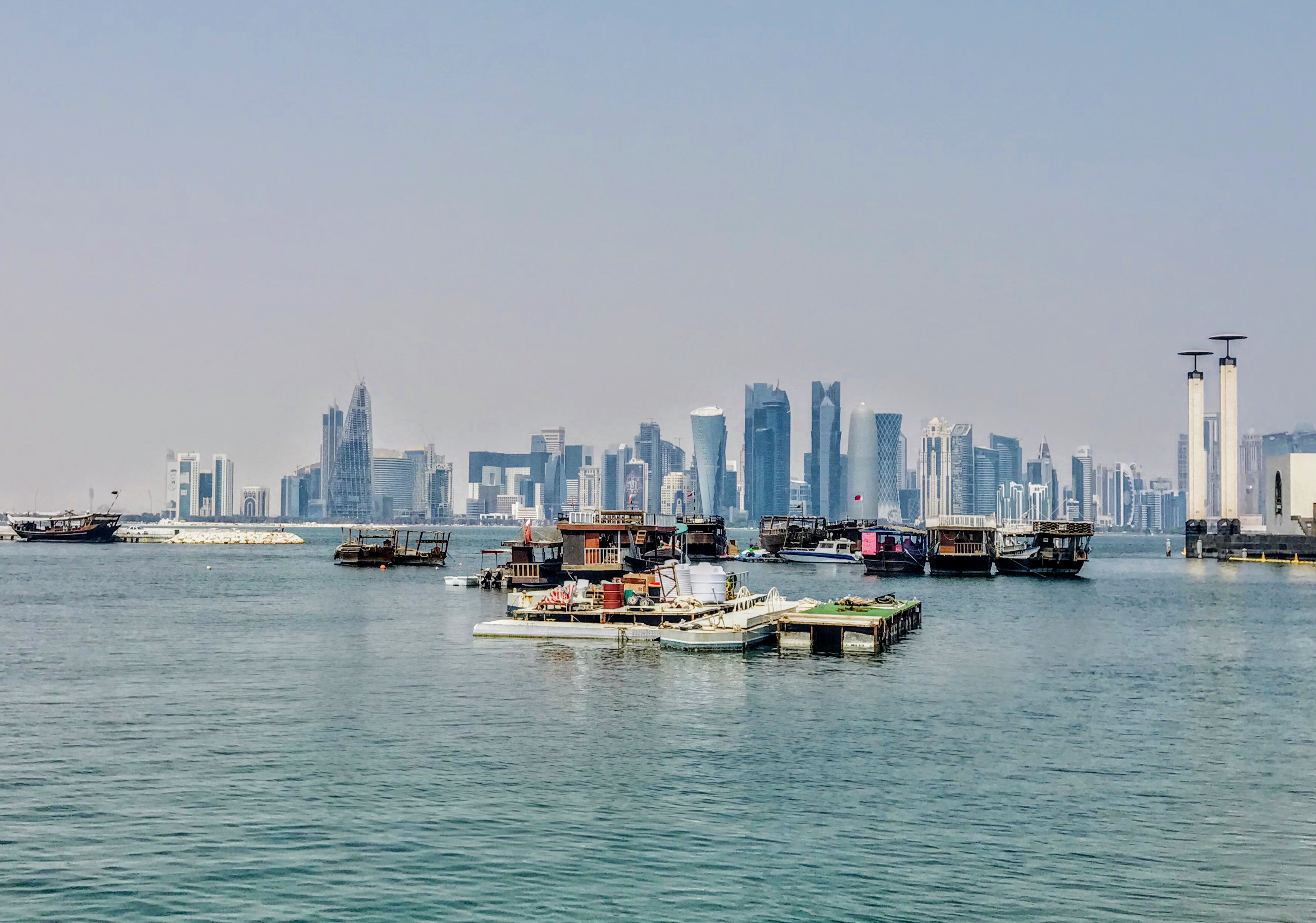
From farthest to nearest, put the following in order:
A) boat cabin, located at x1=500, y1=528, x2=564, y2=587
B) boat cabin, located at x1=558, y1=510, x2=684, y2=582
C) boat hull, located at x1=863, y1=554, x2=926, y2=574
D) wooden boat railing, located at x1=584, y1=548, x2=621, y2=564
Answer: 1. boat hull, located at x1=863, y1=554, x2=926, y2=574
2. boat cabin, located at x1=500, y1=528, x2=564, y2=587
3. wooden boat railing, located at x1=584, y1=548, x2=621, y2=564
4. boat cabin, located at x1=558, y1=510, x2=684, y2=582

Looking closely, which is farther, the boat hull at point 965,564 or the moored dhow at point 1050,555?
the moored dhow at point 1050,555

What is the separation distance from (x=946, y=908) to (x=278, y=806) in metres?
17.4

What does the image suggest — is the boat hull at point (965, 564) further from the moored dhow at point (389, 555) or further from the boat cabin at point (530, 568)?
the moored dhow at point (389, 555)

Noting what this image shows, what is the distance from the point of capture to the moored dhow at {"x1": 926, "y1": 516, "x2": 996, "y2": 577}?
157 meters

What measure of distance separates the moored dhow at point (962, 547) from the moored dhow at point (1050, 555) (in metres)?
3.27

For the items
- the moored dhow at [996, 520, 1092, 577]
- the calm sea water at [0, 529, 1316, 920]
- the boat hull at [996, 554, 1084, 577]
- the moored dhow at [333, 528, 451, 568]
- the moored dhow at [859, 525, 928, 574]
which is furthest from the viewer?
the moored dhow at [333, 528, 451, 568]

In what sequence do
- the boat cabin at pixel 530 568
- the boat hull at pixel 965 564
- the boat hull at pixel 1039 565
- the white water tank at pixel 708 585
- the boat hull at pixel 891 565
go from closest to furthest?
1. the white water tank at pixel 708 585
2. the boat cabin at pixel 530 568
3. the boat hull at pixel 965 564
4. the boat hull at pixel 1039 565
5. the boat hull at pixel 891 565

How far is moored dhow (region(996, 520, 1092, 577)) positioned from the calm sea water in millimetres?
84513

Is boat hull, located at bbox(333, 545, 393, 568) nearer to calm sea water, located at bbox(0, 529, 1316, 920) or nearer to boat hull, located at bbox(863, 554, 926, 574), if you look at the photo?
boat hull, located at bbox(863, 554, 926, 574)

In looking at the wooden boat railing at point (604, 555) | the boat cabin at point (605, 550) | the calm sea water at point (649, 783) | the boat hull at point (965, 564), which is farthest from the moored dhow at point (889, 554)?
the calm sea water at point (649, 783)

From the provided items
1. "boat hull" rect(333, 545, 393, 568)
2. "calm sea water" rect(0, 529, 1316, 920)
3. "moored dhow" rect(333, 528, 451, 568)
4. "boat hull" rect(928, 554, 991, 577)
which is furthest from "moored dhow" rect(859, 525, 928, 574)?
"calm sea water" rect(0, 529, 1316, 920)

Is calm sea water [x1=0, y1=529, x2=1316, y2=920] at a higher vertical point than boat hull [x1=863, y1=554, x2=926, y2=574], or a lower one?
lower

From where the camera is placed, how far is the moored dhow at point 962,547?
157m

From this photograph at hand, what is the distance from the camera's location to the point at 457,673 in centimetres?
6112
